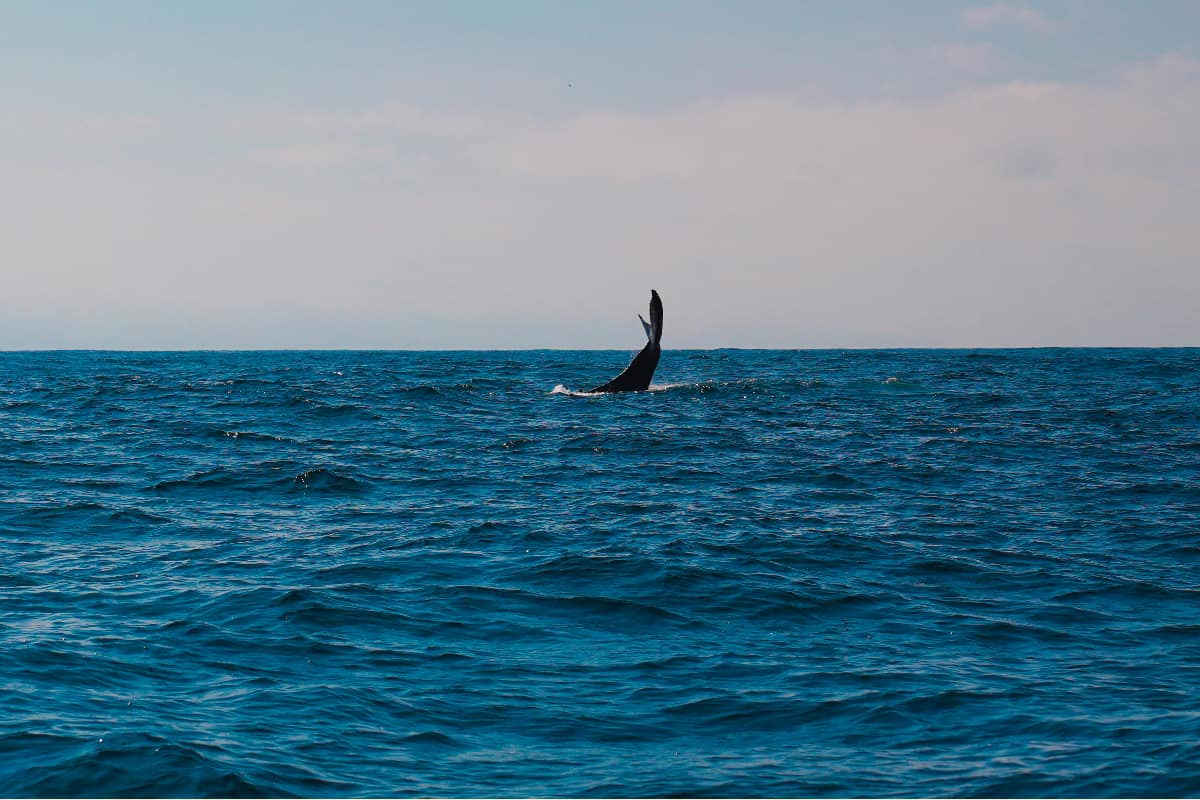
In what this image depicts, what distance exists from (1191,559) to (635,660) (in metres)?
9.77

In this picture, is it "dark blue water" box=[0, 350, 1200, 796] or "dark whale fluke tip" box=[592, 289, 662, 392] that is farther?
"dark whale fluke tip" box=[592, 289, 662, 392]

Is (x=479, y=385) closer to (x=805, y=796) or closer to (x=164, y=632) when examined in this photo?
(x=164, y=632)

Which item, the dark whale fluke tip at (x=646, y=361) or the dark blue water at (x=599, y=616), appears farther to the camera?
the dark whale fluke tip at (x=646, y=361)

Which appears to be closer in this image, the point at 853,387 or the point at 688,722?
the point at 688,722

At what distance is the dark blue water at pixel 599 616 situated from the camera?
948 centimetres

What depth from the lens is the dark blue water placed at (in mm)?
9484

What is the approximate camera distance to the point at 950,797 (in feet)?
28.7

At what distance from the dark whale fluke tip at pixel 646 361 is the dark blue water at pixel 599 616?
6652 millimetres

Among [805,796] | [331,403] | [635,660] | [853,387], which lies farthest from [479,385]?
[805,796]

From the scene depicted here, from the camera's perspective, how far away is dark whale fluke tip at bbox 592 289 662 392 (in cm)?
3600

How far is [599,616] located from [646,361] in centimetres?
2687

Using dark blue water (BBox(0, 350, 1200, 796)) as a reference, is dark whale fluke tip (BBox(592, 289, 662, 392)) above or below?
above

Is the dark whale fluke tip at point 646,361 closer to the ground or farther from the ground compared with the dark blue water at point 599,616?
farther from the ground

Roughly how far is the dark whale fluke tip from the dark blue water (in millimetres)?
6652
